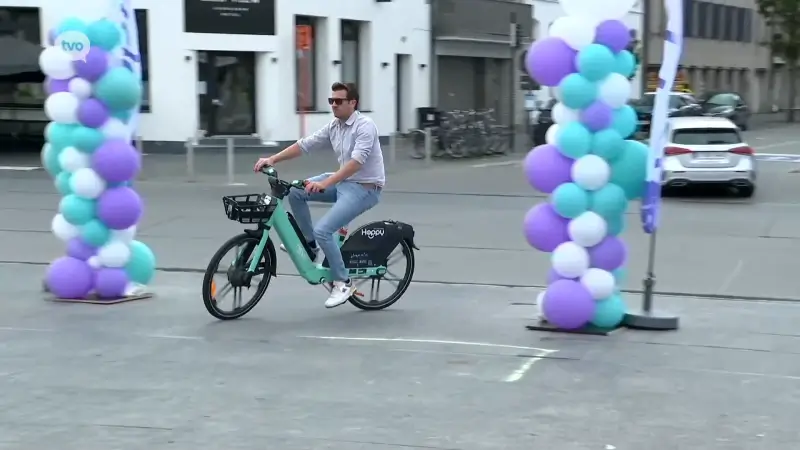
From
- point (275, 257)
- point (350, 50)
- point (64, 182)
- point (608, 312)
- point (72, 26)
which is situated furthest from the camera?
point (350, 50)

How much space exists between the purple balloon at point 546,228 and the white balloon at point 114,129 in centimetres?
332

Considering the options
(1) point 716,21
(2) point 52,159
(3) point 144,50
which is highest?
(1) point 716,21

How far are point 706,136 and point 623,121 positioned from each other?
1110 cm

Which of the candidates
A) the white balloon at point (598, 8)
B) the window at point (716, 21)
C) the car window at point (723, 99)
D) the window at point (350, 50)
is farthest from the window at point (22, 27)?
the window at point (716, 21)

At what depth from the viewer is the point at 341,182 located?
26.7 feet

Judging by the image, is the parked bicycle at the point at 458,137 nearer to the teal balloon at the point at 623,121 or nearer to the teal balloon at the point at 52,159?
the teal balloon at the point at 52,159

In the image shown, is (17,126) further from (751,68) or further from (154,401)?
(751,68)

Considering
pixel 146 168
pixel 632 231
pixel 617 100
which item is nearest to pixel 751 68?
pixel 146 168

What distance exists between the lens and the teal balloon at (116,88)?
8.35 meters

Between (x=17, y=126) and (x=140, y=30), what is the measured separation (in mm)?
4428

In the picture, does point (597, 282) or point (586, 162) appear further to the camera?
point (597, 282)

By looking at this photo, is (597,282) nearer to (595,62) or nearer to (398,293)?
(595,62)

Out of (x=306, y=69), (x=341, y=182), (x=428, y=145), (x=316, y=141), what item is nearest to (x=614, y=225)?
(x=341, y=182)

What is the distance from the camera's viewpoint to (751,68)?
216ft
